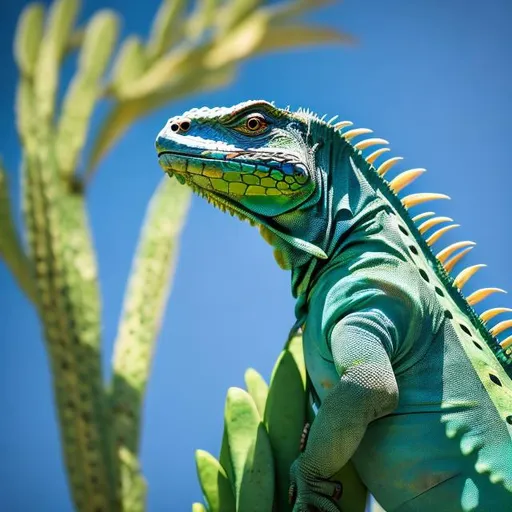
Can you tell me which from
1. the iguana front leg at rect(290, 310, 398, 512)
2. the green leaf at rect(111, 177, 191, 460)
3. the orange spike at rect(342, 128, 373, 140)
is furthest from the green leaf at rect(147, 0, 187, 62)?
the iguana front leg at rect(290, 310, 398, 512)

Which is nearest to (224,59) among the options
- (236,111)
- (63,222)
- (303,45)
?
(303,45)

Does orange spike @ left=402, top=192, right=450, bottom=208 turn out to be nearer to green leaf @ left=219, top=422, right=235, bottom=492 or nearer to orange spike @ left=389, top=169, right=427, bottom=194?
orange spike @ left=389, top=169, right=427, bottom=194

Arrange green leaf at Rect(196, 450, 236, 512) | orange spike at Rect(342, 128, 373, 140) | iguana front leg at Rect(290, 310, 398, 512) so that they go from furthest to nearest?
1. orange spike at Rect(342, 128, 373, 140)
2. green leaf at Rect(196, 450, 236, 512)
3. iguana front leg at Rect(290, 310, 398, 512)

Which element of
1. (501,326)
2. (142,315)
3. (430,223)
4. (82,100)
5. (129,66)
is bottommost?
(142,315)

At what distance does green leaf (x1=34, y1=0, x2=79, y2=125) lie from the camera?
A: 630 centimetres

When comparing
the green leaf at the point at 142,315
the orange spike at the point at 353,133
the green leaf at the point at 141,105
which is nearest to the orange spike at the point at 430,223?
the orange spike at the point at 353,133

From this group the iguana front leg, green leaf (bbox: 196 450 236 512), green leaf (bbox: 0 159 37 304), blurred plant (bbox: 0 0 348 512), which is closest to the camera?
the iguana front leg

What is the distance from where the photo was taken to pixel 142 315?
598 cm

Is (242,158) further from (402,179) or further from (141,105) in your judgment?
(141,105)

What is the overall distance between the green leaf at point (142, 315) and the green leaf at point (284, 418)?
4320mm

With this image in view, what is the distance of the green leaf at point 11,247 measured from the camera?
6156 millimetres

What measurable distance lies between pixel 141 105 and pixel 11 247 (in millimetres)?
1811

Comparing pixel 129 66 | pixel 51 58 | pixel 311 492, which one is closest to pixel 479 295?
pixel 311 492

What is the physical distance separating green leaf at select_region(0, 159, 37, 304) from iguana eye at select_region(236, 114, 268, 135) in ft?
15.6
